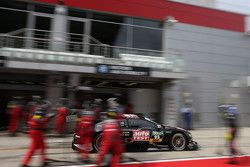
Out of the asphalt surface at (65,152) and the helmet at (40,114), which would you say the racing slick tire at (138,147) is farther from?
the helmet at (40,114)

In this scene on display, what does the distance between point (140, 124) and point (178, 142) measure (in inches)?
57.1

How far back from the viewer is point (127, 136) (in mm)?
13453

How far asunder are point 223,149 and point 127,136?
3.63m

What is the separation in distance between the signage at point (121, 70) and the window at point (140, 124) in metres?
5.33

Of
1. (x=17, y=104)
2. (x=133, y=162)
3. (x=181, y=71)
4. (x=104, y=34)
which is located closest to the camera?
(x=133, y=162)

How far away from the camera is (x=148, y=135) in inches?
536

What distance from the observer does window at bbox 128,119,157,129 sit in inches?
540

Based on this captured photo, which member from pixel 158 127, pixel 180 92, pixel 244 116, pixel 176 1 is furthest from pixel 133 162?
pixel 244 116

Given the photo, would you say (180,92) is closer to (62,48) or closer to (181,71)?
(181,71)

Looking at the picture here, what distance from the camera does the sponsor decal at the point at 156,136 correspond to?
13.7m

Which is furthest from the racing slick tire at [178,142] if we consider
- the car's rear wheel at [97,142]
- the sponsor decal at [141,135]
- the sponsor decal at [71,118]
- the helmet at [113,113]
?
the sponsor decal at [71,118]

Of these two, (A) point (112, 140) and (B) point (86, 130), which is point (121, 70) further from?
(A) point (112, 140)

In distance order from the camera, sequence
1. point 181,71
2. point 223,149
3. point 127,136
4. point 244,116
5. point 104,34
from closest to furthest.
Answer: point 127,136, point 223,149, point 181,71, point 104,34, point 244,116

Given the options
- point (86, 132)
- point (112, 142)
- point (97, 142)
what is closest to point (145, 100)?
point (97, 142)
